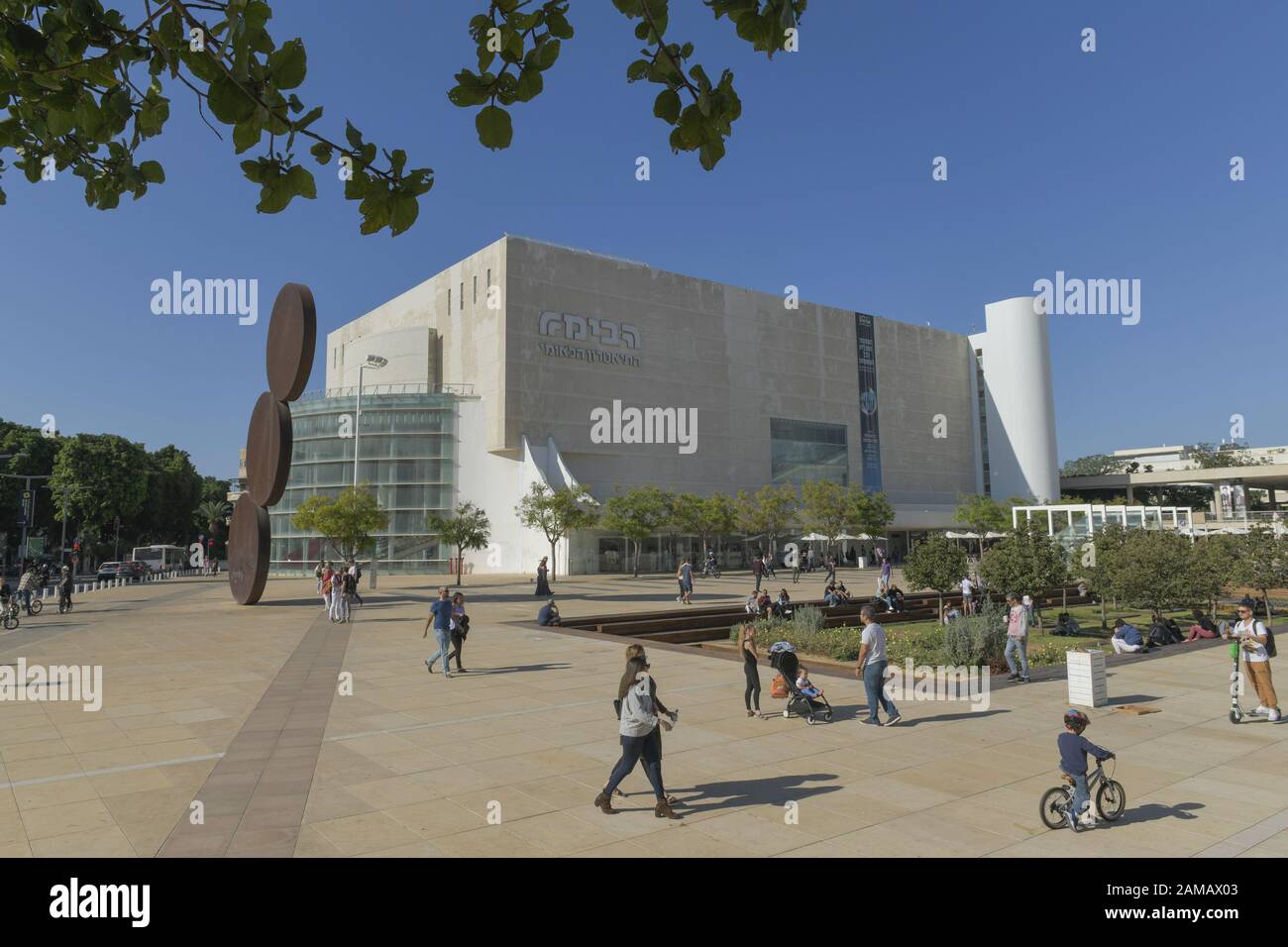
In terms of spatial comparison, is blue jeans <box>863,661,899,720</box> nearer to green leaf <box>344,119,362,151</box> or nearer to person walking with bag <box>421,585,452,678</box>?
person walking with bag <box>421,585,452,678</box>

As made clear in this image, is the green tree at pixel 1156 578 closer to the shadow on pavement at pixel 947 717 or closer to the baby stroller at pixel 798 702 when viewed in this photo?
the shadow on pavement at pixel 947 717

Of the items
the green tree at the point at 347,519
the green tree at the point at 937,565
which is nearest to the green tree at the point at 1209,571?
the green tree at the point at 937,565

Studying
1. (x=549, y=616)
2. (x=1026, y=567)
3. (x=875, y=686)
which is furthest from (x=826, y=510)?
(x=875, y=686)

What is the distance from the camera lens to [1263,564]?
78.6 ft

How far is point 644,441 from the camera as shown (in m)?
58.9

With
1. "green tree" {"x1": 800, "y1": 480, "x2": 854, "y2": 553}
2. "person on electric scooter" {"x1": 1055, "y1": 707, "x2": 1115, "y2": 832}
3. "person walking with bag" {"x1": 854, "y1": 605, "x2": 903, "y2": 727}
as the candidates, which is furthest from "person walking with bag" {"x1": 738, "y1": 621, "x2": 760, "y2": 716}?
"green tree" {"x1": 800, "y1": 480, "x2": 854, "y2": 553}

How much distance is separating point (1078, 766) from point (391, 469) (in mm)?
52455

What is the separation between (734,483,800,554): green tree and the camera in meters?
54.4

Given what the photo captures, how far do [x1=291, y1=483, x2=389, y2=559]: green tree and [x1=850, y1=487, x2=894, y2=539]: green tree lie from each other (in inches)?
1465

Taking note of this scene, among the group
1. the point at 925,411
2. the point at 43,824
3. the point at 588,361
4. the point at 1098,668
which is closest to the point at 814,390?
the point at 925,411

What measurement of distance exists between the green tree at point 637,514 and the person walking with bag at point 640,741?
1589 inches

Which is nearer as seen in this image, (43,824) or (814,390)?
(43,824)
